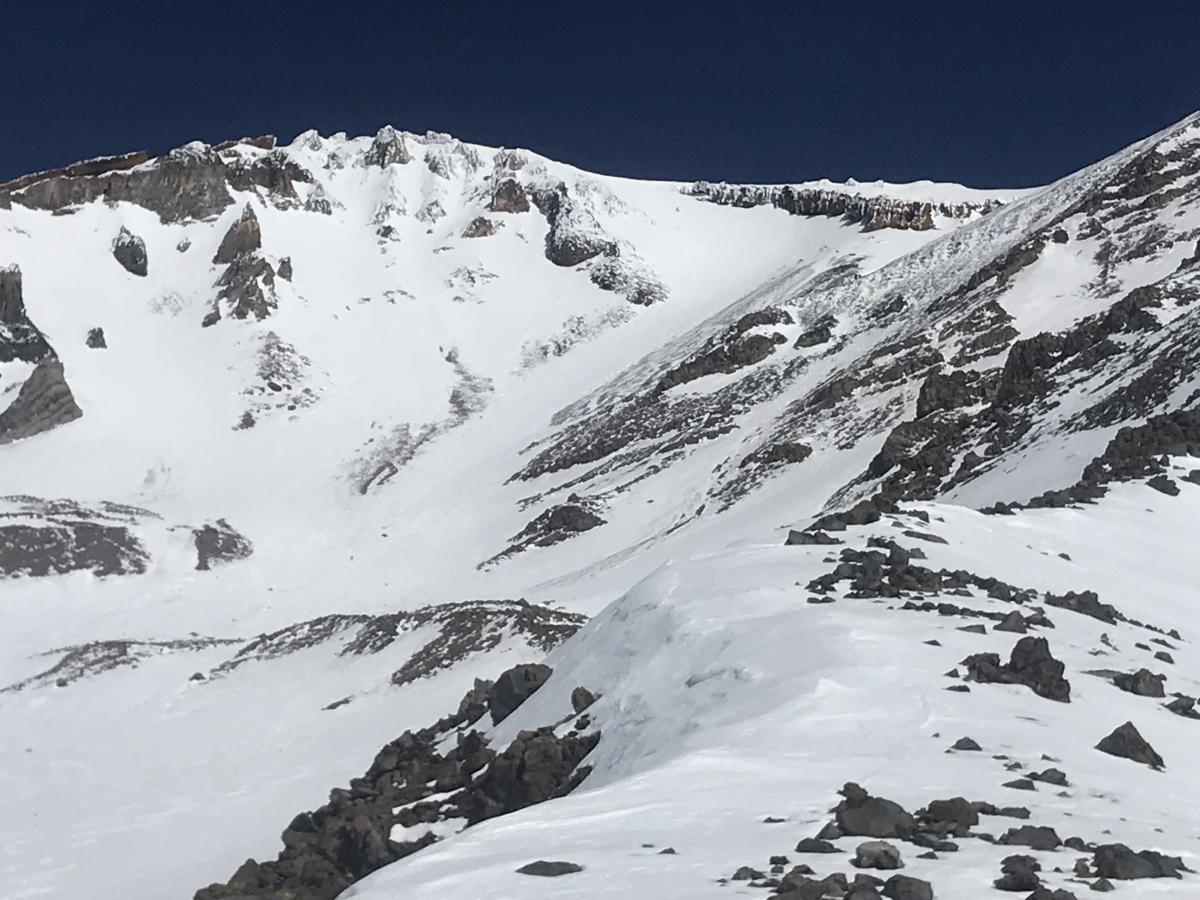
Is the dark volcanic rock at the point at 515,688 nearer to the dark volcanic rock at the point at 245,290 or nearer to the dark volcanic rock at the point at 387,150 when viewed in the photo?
the dark volcanic rock at the point at 245,290

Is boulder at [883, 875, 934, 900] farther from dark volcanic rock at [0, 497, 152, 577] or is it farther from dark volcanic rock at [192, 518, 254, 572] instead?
dark volcanic rock at [192, 518, 254, 572]

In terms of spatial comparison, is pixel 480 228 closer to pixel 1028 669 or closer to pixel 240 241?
pixel 240 241

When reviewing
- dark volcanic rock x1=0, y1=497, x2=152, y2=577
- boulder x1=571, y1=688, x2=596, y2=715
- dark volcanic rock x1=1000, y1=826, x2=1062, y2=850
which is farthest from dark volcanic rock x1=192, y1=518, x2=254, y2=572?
dark volcanic rock x1=1000, y1=826, x2=1062, y2=850

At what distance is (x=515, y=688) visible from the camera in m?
17.4

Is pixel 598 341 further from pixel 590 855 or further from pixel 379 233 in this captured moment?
pixel 590 855

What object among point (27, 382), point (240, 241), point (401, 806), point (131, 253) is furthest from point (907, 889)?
point (131, 253)

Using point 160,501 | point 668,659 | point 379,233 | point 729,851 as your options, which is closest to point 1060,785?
point 729,851

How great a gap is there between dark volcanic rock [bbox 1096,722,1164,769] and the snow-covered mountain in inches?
1.5

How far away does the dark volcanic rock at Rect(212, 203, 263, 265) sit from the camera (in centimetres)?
11506

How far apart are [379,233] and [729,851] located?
126957 mm

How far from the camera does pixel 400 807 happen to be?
14328 millimetres

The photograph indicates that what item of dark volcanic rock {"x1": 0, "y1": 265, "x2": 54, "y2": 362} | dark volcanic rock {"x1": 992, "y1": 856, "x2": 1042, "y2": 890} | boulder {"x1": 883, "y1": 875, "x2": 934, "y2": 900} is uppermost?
dark volcanic rock {"x1": 0, "y1": 265, "x2": 54, "y2": 362}

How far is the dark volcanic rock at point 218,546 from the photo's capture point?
64.4m

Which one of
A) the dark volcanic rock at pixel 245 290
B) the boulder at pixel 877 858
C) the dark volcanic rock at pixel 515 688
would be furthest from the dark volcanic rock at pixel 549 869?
the dark volcanic rock at pixel 245 290
